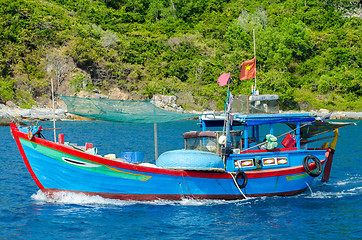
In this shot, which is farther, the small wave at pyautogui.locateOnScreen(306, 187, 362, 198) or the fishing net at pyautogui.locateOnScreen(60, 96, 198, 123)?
the small wave at pyautogui.locateOnScreen(306, 187, 362, 198)

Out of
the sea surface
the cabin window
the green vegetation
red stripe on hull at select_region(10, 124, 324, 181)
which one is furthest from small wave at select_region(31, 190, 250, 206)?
the green vegetation

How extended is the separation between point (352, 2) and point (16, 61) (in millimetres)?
78822

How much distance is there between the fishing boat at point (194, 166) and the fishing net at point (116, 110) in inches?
50.1

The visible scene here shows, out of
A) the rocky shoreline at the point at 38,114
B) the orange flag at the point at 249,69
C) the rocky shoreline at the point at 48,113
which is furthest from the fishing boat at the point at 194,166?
the rocky shoreline at the point at 38,114

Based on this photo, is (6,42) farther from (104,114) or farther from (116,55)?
(104,114)

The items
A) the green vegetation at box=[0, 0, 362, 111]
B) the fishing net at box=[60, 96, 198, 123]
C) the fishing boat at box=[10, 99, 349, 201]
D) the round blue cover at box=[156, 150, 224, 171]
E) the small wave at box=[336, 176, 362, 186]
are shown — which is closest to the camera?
the fishing boat at box=[10, 99, 349, 201]

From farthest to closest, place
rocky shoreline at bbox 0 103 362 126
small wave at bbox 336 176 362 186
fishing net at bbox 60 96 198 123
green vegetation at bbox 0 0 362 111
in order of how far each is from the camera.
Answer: green vegetation at bbox 0 0 362 111 → rocky shoreline at bbox 0 103 362 126 → small wave at bbox 336 176 362 186 → fishing net at bbox 60 96 198 123

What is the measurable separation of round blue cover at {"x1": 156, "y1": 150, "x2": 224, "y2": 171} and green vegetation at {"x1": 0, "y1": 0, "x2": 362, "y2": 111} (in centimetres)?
5680

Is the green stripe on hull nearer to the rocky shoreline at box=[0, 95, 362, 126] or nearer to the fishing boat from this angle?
the fishing boat

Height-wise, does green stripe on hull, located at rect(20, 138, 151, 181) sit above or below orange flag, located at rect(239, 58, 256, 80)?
below

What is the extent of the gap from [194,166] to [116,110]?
415cm

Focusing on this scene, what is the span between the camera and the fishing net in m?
15.4

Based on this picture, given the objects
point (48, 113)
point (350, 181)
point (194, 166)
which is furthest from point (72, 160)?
point (48, 113)

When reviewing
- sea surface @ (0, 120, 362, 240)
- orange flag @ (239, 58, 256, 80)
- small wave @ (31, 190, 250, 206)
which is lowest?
sea surface @ (0, 120, 362, 240)
